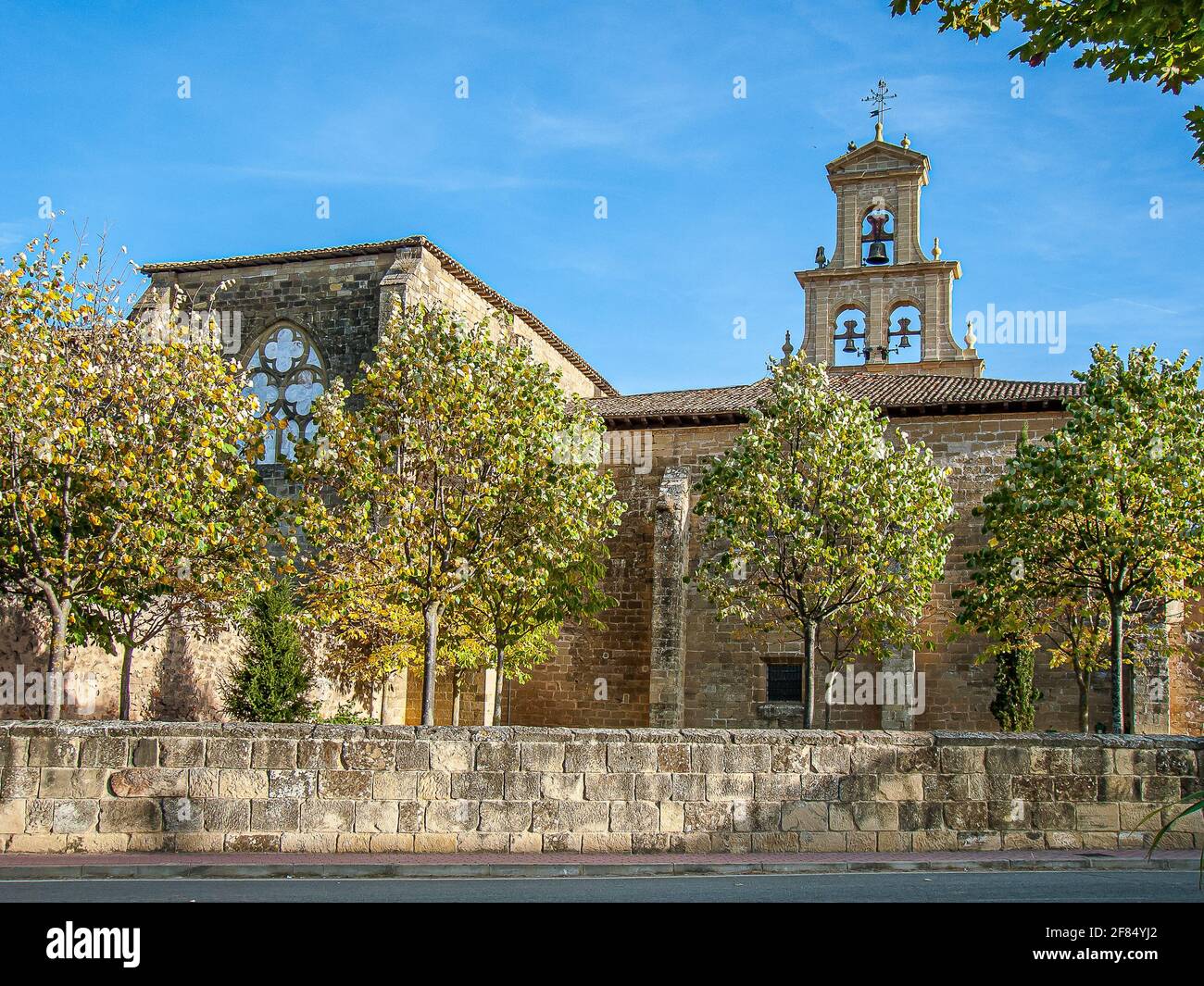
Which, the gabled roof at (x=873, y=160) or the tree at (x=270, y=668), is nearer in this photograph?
the tree at (x=270, y=668)

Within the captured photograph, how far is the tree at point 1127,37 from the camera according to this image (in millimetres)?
5688

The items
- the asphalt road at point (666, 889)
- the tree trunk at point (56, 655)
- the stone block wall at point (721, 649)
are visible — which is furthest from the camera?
the stone block wall at point (721, 649)

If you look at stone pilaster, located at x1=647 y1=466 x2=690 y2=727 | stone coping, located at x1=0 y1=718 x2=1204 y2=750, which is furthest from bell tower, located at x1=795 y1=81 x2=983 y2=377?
stone coping, located at x1=0 y1=718 x2=1204 y2=750

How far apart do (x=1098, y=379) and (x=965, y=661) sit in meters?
6.44

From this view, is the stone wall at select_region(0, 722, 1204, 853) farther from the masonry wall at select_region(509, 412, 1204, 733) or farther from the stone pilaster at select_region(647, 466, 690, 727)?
the stone pilaster at select_region(647, 466, 690, 727)

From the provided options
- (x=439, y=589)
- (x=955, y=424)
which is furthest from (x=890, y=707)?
(x=439, y=589)

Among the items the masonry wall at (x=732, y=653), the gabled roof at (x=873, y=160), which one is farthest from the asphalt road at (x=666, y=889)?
the gabled roof at (x=873, y=160)

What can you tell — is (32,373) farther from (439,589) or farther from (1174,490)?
(1174,490)

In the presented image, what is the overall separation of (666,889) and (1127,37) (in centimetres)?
646

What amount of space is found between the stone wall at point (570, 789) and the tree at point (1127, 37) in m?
6.07

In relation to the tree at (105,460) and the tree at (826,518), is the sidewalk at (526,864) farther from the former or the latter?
the tree at (826,518)

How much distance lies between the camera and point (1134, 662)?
20.4m

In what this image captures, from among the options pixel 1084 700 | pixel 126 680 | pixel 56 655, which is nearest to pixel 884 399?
pixel 1084 700

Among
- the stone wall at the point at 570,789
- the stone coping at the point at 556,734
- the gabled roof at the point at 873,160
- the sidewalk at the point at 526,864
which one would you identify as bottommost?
the sidewalk at the point at 526,864
